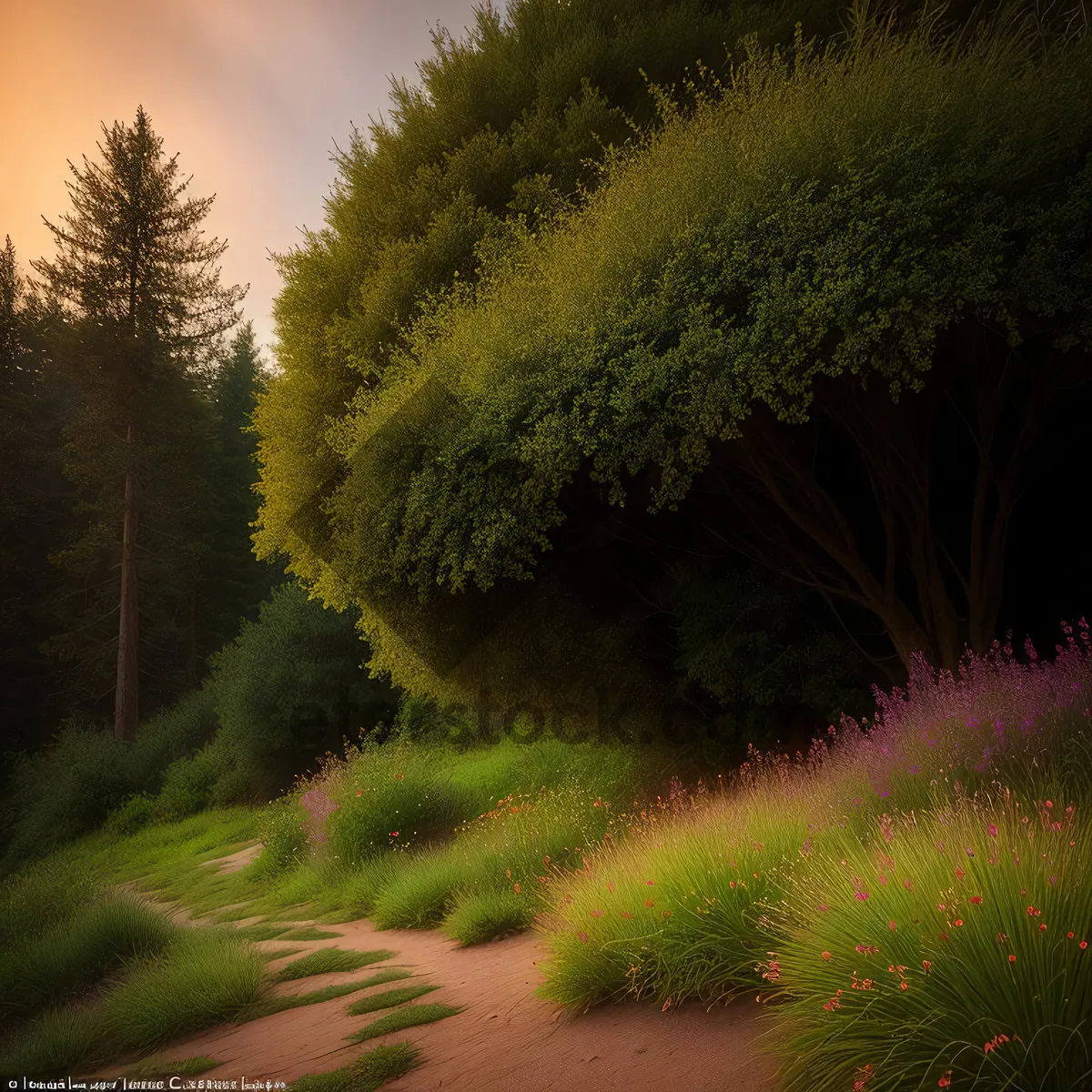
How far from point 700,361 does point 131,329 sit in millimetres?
27001

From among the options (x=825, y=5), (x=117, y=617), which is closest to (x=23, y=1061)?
(x=825, y=5)

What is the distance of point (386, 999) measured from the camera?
19.7ft

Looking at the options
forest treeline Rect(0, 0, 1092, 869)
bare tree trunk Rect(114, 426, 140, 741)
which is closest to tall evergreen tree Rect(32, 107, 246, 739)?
bare tree trunk Rect(114, 426, 140, 741)

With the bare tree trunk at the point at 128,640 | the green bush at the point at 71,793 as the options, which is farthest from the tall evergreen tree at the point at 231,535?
the green bush at the point at 71,793

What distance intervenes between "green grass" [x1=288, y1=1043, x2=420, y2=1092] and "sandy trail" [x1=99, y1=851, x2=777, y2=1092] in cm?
9

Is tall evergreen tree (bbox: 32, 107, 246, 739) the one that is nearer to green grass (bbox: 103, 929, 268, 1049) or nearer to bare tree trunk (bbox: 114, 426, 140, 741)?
bare tree trunk (bbox: 114, 426, 140, 741)

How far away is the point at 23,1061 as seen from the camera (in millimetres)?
5879

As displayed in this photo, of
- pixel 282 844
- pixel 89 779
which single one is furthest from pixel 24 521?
pixel 282 844


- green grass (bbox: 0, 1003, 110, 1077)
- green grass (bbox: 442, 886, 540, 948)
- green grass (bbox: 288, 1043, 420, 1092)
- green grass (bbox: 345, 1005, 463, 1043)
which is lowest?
green grass (bbox: 442, 886, 540, 948)

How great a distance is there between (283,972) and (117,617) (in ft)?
106

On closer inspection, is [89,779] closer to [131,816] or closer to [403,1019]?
[131,816]

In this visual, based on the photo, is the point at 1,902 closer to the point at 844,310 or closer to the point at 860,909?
the point at 860,909

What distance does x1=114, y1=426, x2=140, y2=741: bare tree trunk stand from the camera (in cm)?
2723

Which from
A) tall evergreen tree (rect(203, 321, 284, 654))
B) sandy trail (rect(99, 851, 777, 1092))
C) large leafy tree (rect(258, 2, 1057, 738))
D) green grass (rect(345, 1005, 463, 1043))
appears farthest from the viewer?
tall evergreen tree (rect(203, 321, 284, 654))
